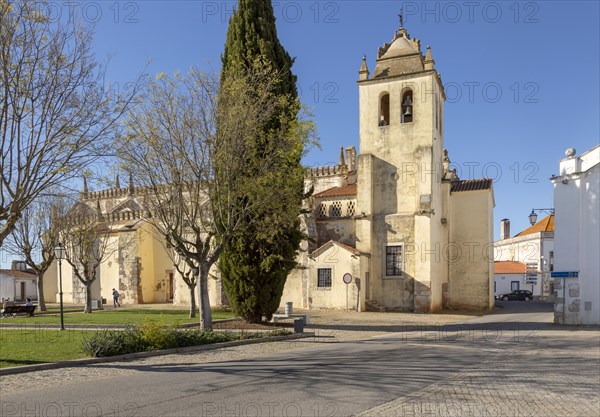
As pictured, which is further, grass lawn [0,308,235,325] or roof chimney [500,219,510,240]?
roof chimney [500,219,510,240]

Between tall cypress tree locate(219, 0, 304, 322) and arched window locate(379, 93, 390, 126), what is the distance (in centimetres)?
1179

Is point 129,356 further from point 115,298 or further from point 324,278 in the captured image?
point 115,298

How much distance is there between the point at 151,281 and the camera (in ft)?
138

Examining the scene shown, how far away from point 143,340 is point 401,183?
21678 millimetres

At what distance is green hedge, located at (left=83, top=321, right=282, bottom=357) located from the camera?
13.1m

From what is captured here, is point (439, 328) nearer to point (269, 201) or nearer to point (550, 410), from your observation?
point (269, 201)

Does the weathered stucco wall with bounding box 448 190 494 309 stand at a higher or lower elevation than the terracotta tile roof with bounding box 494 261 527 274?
higher

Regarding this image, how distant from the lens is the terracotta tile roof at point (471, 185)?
3493cm

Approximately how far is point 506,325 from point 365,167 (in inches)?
522

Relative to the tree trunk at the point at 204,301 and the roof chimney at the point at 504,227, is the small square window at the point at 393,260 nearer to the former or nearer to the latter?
the tree trunk at the point at 204,301

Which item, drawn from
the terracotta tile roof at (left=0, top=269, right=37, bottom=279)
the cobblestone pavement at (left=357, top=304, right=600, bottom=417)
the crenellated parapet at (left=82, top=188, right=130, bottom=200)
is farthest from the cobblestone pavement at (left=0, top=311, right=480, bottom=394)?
the terracotta tile roof at (left=0, top=269, right=37, bottom=279)

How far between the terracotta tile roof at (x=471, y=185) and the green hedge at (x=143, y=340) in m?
→ 24.3

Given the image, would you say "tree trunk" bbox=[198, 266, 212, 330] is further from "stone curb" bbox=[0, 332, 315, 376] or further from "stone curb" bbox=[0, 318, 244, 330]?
"stone curb" bbox=[0, 318, 244, 330]

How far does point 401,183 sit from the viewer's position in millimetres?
32156
